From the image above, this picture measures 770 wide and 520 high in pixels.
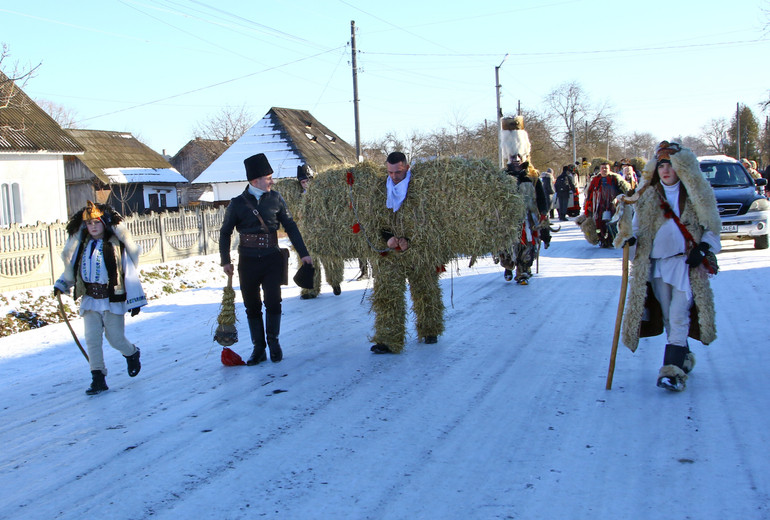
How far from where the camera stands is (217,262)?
18.4m

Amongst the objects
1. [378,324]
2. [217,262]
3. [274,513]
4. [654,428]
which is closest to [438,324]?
[378,324]

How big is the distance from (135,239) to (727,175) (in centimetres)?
1489

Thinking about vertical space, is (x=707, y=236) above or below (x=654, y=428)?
above

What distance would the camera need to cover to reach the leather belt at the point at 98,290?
6.68 metres

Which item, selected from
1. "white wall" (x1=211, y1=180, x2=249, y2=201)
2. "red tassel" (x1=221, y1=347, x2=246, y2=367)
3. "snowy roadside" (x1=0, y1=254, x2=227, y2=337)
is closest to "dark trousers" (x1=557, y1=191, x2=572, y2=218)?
"snowy roadside" (x1=0, y1=254, x2=227, y2=337)

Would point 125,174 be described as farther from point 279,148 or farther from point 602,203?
point 602,203

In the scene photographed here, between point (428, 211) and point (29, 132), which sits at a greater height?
point (29, 132)

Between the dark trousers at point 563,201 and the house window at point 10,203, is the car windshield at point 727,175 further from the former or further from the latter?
the house window at point 10,203

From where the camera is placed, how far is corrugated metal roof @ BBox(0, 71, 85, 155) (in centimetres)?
2528

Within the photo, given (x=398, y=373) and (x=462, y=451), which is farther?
(x=398, y=373)

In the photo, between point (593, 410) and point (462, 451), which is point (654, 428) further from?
point (462, 451)

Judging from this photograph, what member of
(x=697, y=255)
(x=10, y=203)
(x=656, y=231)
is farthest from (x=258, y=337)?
(x=10, y=203)

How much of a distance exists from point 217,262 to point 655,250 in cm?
1422

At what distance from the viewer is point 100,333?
22.1 feet
